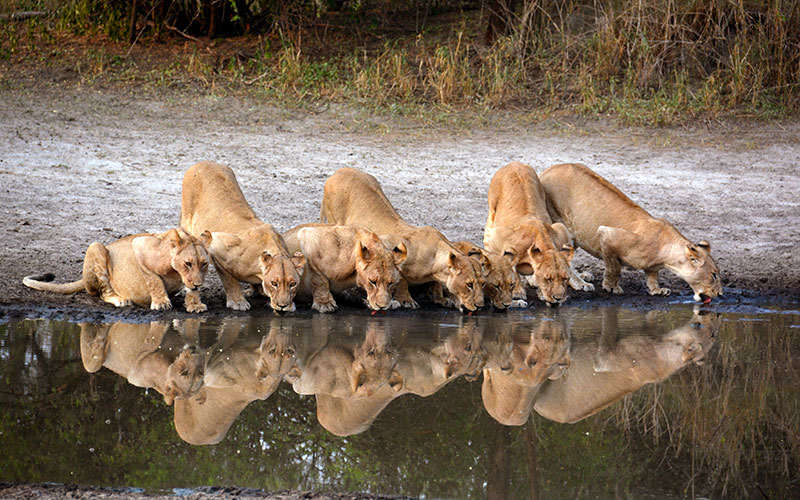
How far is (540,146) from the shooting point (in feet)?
50.0

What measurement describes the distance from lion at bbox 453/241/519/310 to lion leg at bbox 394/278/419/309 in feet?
2.12

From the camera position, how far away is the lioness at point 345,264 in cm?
865

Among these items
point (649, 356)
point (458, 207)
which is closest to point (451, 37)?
point (458, 207)

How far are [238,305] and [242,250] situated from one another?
19.1 inches

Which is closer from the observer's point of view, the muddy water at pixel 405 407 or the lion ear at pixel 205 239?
the muddy water at pixel 405 407

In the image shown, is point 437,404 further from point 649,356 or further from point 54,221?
point 54,221

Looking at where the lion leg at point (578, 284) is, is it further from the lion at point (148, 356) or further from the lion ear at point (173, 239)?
the lion at point (148, 356)

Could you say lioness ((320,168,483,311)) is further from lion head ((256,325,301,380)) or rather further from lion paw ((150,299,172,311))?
lion paw ((150,299,172,311))

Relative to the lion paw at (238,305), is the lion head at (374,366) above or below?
above

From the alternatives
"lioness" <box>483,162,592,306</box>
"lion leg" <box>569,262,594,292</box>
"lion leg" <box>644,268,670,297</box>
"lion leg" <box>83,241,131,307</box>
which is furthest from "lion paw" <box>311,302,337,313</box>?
"lion leg" <box>644,268,670,297</box>

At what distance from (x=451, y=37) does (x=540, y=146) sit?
5.61m

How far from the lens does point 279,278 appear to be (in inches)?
330

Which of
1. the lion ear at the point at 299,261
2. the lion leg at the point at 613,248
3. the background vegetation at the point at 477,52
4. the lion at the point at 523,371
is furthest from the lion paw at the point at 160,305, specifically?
the background vegetation at the point at 477,52

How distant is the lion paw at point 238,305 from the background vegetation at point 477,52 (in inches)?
349
